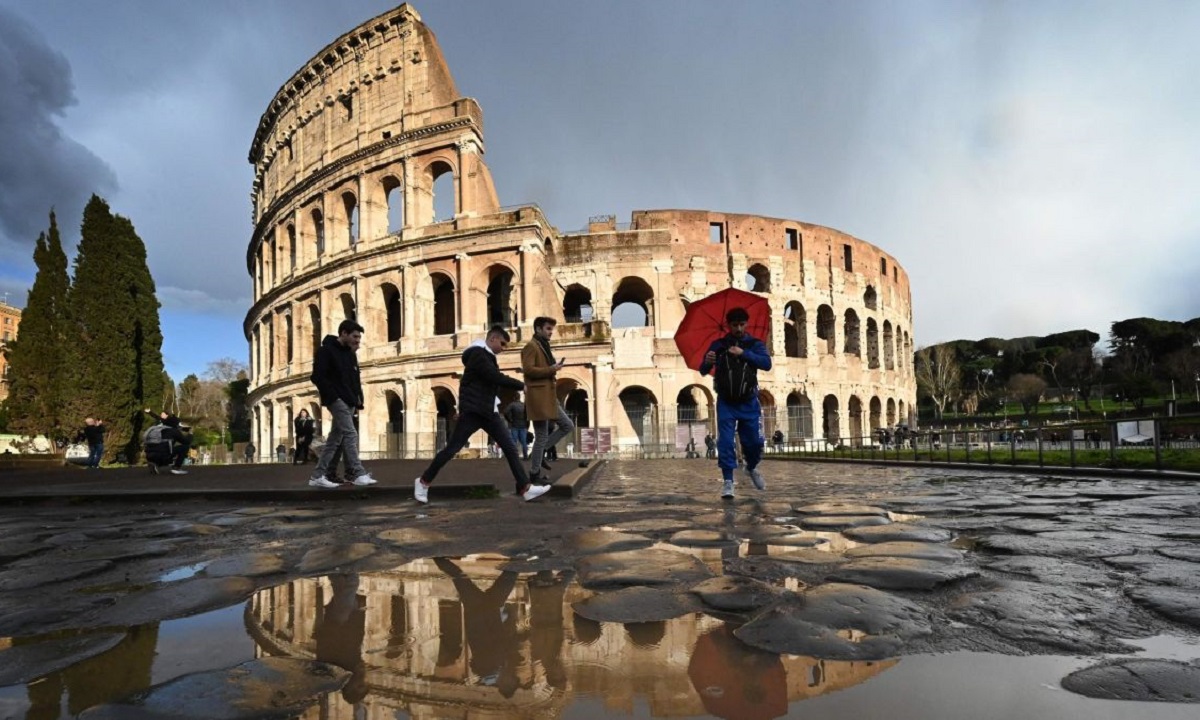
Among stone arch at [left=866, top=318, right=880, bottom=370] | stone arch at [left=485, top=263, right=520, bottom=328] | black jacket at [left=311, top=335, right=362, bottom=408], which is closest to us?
Result: black jacket at [left=311, top=335, right=362, bottom=408]

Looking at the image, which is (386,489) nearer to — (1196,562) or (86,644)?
(86,644)

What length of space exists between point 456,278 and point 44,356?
1598cm

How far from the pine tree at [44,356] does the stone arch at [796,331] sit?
105 ft

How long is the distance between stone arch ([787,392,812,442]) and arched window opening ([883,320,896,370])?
10.3 meters

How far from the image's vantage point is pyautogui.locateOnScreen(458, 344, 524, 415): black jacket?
5516 mm

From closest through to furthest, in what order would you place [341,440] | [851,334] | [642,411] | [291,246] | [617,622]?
[617,622], [341,440], [642,411], [291,246], [851,334]

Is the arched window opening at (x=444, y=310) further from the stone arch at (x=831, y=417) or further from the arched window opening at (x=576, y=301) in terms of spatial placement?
the stone arch at (x=831, y=417)

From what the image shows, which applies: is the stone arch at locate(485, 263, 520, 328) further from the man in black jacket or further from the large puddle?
the large puddle

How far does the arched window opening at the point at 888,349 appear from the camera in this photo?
39.5 m

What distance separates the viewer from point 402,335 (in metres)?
26.3

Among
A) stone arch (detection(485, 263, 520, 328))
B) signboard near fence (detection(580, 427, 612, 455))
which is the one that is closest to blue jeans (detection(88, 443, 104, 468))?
stone arch (detection(485, 263, 520, 328))

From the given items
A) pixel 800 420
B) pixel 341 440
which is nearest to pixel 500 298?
pixel 800 420

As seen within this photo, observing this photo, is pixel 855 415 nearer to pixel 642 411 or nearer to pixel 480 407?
pixel 642 411

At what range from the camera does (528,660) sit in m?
1.54
